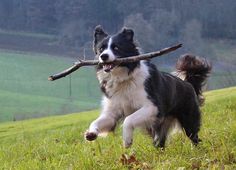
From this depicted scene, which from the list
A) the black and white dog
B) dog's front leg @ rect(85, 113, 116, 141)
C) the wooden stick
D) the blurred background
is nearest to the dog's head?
the black and white dog

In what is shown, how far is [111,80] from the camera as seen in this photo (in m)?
7.77

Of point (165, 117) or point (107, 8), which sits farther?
point (107, 8)

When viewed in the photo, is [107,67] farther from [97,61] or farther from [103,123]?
[103,123]

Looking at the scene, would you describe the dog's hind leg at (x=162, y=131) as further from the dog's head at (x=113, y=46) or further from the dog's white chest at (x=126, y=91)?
the dog's head at (x=113, y=46)

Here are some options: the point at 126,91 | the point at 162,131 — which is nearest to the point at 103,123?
the point at 126,91

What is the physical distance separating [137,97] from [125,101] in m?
0.19

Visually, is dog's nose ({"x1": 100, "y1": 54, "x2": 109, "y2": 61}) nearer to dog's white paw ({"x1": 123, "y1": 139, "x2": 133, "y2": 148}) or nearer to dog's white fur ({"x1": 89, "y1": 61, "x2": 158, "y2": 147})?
dog's white fur ({"x1": 89, "y1": 61, "x2": 158, "y2": 147})

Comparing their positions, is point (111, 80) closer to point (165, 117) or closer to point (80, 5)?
point (165, 117)

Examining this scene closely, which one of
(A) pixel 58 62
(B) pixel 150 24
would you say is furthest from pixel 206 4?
(A) pixel 58 62

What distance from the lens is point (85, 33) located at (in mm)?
114250

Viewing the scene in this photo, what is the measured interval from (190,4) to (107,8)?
22.5m

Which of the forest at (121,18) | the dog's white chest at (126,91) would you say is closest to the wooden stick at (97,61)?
the dog's white chest at (126,91)

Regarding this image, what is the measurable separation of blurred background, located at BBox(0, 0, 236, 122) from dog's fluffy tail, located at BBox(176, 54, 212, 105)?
251 feet

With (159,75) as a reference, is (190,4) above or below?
below
